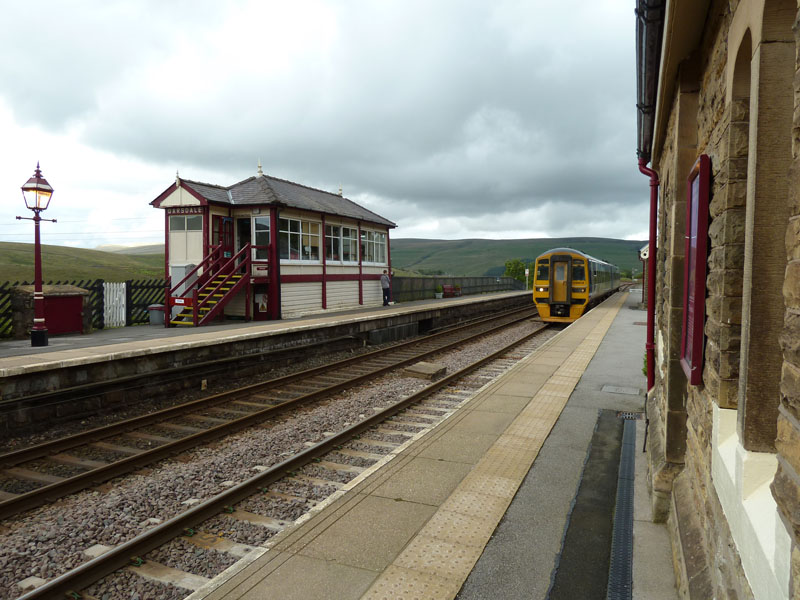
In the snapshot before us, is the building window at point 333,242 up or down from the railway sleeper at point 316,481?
up

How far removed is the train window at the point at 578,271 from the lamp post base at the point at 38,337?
1828cm

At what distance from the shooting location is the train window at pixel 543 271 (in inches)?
861

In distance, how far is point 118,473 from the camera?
563 cm

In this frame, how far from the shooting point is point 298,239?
1892 cm

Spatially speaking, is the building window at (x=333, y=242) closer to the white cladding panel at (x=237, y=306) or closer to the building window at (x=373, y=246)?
the building window at (x=373, y=246)

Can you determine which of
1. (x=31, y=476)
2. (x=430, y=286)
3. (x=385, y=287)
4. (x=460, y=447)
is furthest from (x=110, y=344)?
(x=430, y=286)

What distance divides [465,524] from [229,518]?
2.14 m

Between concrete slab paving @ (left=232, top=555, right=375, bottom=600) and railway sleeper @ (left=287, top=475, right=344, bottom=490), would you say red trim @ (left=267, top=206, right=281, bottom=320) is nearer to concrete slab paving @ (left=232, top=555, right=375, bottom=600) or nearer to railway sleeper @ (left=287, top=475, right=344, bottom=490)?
railway sleeper @ (left=287, top=475, right=344, bottom=490)

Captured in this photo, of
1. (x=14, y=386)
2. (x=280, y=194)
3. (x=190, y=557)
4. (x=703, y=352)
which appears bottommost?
(x=190, y=557)

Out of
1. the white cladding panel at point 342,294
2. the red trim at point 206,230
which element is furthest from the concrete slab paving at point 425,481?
the white cladding panel at point 342,294

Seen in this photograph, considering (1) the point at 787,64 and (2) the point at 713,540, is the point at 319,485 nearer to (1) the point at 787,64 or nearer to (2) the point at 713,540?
(2) the point at 713,540

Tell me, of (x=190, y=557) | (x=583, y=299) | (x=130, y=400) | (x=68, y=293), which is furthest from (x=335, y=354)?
(x=583, y=299)

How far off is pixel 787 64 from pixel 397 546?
3600 mm

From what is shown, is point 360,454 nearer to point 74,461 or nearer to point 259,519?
point 259,519
